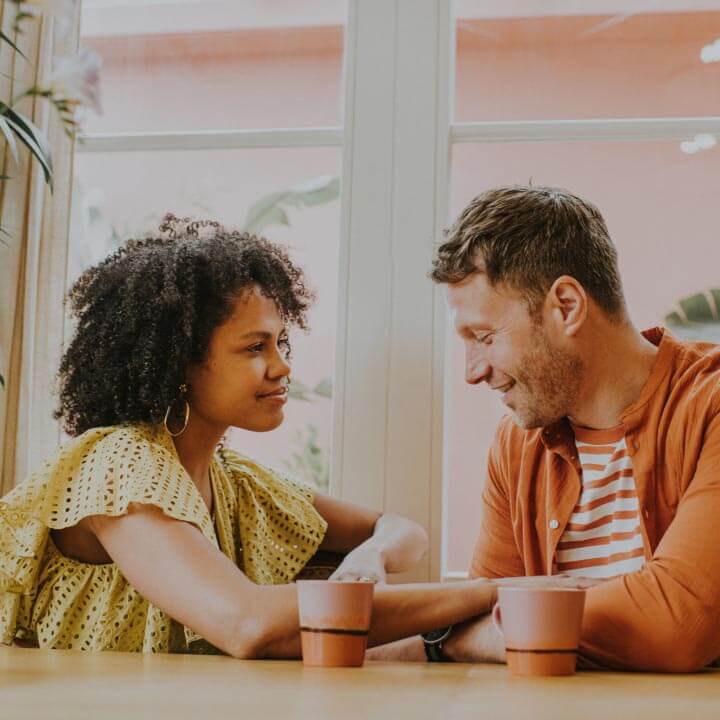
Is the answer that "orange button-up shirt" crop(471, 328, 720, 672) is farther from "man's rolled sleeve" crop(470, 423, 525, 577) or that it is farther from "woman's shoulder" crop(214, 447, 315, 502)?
"woman's shoulder" crop(214, 447, 315, 502)

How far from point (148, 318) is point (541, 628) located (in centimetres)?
95

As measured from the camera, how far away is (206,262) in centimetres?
189

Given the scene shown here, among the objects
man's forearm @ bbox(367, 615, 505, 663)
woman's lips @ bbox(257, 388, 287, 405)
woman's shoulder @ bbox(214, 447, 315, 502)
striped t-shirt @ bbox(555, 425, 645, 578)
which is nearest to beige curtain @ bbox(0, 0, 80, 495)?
woman's shoulder @ bbox(214, 447, 315, 502)

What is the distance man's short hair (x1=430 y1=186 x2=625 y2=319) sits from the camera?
5.93ft

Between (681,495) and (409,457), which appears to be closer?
(681,495)

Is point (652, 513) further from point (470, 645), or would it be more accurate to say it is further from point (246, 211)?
point (246, 211)

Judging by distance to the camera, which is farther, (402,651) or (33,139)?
(33,139)

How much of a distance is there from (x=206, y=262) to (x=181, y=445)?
1.09 feet

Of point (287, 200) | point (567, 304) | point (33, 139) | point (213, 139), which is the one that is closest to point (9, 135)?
point (33, 139)

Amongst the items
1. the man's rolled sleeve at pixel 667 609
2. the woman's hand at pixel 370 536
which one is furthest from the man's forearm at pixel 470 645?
the woman's hand at pixel 370 536

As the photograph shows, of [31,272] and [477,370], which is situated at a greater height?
[31,272]

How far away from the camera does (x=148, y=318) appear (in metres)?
1.83

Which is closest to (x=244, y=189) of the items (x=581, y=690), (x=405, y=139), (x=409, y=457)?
(x=405, y=139)

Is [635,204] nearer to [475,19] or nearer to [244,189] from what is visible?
[475,19]
